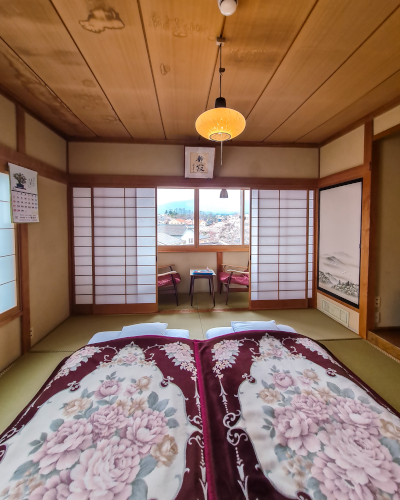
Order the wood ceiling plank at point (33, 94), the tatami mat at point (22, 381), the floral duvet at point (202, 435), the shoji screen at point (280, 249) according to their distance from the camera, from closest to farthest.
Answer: the floral duvet at point (202, 435)
the tatami mat at point (22, 381)
the wood ceiling plank at point (33, 94)
the shoji screen at point (280, 249)

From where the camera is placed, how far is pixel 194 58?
202 centimetres

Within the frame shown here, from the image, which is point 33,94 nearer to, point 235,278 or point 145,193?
point 145,193

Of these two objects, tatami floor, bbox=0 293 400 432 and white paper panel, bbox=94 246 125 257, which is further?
white paper panel, bbox=94 246 125 257

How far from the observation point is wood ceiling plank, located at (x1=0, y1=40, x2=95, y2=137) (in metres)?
2.08

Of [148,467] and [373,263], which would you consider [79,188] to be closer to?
[148,467]

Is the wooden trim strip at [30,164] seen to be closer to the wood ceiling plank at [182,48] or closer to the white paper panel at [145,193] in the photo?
the white paper panel at [145,193]

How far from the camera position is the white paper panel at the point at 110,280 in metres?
4.04

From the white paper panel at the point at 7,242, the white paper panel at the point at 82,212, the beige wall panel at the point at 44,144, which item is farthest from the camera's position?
the white paper panel at the point at 82,212

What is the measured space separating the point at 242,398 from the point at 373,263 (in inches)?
111

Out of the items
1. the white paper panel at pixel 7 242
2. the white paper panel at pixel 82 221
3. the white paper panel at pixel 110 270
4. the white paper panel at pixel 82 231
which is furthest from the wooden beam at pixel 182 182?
the white paper panel at pixel 7 242

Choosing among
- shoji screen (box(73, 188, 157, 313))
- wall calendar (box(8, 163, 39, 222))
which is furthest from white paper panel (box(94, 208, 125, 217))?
wall calendar (box(8, 163, 39, 222))

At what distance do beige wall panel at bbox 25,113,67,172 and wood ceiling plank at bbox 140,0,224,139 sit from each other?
1.67 meters

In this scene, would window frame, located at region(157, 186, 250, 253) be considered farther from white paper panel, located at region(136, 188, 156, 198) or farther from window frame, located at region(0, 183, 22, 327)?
window frame, located at region(0, 183, 22, 327)

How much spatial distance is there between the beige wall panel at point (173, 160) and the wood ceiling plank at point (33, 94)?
402mm
